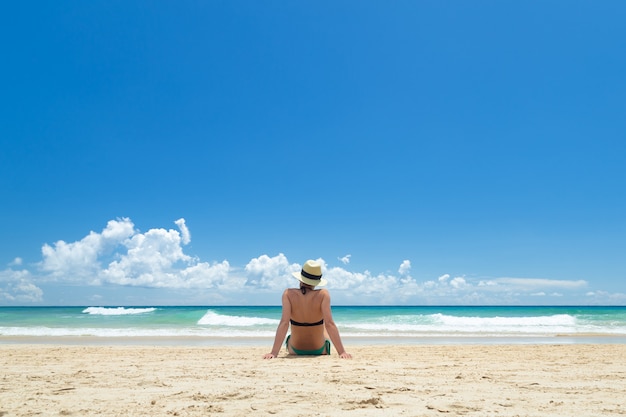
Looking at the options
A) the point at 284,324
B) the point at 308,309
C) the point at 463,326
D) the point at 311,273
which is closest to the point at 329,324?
the point at 308,309

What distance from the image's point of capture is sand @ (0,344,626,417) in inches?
142

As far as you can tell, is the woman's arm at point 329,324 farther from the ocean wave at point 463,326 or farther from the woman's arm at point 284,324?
the ocean wave at point 463,326

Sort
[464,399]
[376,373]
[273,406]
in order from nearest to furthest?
[273,406], [464,399], [376,373]

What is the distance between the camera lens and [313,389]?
4270 mm

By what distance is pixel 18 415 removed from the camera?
351 centimetres

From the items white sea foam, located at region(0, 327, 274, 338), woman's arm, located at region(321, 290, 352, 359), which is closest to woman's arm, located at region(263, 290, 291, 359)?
woman's arm, located at region(321, 290, 352, 359)

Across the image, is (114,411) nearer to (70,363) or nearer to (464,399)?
(464,399)

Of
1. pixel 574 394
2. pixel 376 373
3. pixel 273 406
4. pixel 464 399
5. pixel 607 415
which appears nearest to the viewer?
pixel 607 415

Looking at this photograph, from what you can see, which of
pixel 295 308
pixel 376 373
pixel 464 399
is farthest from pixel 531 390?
pixel 295 308

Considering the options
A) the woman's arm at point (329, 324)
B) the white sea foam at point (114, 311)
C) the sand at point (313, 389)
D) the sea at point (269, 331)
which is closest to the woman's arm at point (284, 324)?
the sand at point (313, 389)

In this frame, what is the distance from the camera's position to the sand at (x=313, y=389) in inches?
142

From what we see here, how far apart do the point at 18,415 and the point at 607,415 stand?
446 centimetres

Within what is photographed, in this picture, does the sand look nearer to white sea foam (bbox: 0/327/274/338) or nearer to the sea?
the sea

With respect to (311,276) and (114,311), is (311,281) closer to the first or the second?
(311,276)
